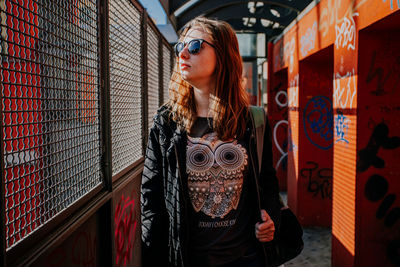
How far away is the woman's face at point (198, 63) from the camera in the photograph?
184cm

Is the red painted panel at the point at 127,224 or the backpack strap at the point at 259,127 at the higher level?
the backpack strap at the point at 259,127

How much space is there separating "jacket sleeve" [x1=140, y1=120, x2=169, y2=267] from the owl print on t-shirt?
16 centimetres

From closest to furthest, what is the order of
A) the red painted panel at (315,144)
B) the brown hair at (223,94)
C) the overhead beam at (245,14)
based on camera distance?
the brown hair at (223,94)
the red painted panel at (315,144)
the overhead beam at (245,14)

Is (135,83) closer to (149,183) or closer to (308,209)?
(149,183)

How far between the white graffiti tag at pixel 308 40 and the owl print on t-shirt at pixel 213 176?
3.93m

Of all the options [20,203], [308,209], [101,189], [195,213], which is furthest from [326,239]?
[20,203]

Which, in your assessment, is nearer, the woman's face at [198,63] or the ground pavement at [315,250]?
the woman's face at [198,63]

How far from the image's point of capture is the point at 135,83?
3930mm

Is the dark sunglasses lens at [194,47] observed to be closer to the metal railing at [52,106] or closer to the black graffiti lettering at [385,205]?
the metal railing at [52,106]

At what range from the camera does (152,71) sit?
505cm

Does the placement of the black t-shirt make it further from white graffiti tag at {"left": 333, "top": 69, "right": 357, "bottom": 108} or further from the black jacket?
white graffiti tag at {"left": 333, "top": 69, "right": 357, "bottom": 108}

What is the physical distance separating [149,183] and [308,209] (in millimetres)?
4996

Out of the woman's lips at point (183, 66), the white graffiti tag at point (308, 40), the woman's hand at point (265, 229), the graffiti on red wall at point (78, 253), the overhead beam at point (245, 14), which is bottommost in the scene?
the graffiti on red wall at point (78, 253)

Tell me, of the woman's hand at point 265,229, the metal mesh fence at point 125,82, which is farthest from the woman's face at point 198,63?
the metal mesh fence at point 125,82
